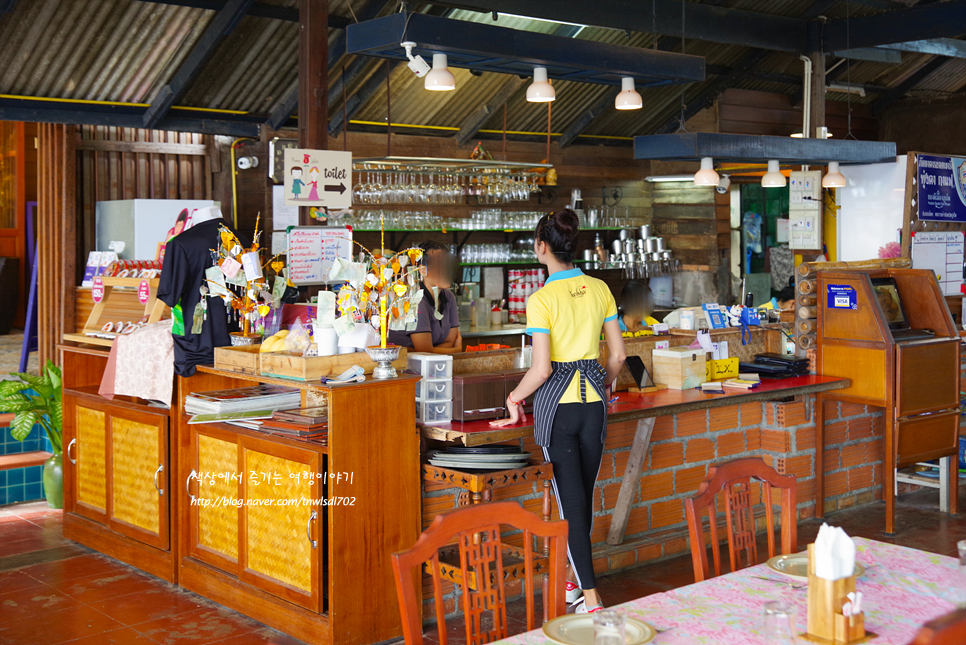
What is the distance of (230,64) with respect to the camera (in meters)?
7.62

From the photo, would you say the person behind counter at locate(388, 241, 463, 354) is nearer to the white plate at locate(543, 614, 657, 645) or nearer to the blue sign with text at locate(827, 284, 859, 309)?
the blue sign with text at locate(827, 284, 859, 309)

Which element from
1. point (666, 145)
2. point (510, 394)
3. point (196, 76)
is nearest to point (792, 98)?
point (666, 145)

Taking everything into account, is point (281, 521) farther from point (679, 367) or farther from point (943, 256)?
point (943, 256)

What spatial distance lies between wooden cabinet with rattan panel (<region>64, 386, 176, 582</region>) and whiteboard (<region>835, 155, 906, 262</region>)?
648 cm

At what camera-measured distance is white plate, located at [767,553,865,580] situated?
103 inches

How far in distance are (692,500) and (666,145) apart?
4486 mm

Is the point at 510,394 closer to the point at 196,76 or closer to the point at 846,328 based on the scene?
the point at 846,328

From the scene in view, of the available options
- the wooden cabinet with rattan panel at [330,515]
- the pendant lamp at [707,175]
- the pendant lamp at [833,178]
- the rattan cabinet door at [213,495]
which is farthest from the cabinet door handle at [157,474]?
the pendant lamp at [833,178]

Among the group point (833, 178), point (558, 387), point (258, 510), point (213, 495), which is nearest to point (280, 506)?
point (258, 510)

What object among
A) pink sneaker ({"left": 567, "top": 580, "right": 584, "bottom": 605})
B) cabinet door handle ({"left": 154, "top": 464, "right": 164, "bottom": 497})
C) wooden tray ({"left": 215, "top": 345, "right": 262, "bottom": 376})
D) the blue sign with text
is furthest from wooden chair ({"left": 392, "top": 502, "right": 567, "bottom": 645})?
the blue sign with text

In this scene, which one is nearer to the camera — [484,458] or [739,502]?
[739,502]

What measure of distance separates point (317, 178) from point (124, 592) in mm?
2776

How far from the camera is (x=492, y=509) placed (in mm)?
2506

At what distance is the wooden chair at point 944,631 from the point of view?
152 cm
